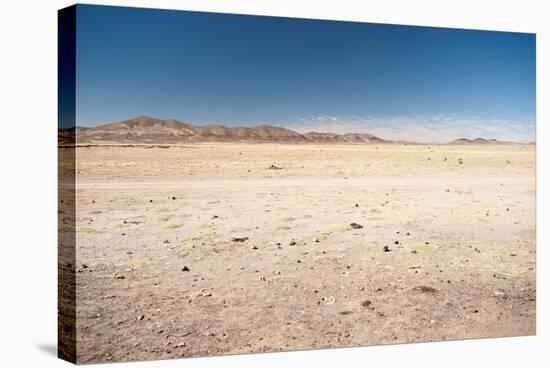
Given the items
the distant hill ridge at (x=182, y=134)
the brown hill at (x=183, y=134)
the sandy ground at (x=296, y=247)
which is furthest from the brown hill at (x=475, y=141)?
the brown hill at (x=183, y=134)

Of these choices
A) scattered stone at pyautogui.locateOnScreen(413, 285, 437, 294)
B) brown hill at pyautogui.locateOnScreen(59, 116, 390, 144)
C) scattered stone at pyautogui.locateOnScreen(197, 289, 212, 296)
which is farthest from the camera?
scattered stone at pyautogui.locateOnScreen(413, 285, 437, 294)

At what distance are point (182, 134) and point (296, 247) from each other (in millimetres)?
2356

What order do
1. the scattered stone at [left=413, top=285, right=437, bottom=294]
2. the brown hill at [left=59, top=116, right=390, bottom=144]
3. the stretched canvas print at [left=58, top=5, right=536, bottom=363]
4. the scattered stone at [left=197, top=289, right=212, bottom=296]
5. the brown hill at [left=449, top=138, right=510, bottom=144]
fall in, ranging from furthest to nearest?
the brown hill at [left=449, top=138, right=510, bottom=144], the scattered stone at [left=413, top=285, right=437, bottom=294], the scattered stone at [left=197, top=289, right=212, bottom=296], the brown hill at [left=59, top=116, right=390, bottom=144], the stretched canvas print at [left=58, top=5, right=536, bottom=363]

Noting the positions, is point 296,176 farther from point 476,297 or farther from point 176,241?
point 476,297

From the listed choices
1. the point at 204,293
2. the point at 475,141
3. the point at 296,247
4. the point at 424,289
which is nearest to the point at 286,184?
the point at 296,247

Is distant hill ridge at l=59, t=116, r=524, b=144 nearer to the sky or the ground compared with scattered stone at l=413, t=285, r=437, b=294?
nearer to the sky

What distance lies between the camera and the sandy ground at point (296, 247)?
8.50 meters

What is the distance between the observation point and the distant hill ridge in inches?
337

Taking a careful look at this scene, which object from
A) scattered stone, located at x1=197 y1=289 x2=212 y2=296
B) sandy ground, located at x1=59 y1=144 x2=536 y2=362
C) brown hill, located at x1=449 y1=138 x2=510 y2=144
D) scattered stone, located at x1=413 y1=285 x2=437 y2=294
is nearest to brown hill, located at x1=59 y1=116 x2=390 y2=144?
sandy ground, located at x1=59 y1=144 x2=536 y2=362

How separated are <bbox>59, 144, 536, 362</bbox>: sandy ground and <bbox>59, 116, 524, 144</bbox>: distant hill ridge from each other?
0.56 feet

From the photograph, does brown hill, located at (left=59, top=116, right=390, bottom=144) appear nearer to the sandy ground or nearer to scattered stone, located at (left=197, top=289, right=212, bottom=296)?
the sandy ground

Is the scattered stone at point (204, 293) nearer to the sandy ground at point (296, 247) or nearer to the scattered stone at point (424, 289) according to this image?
the sandy ground at point (296, 247)

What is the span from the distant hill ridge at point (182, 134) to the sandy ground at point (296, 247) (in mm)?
172

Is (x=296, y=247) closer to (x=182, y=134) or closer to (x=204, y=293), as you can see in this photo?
(x=204, y=293)
